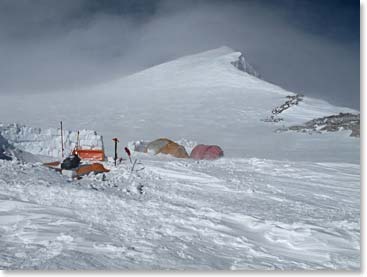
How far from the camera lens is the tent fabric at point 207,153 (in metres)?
5.58

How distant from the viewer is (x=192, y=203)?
353 cm

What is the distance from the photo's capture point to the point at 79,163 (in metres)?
4.37

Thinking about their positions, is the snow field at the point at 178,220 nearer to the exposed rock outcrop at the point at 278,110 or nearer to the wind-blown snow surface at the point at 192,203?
the wind-blown snow surface at the point at 192,203

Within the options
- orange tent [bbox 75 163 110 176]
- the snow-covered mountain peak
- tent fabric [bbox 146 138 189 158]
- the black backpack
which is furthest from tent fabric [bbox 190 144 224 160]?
the snow-covered mountain peak

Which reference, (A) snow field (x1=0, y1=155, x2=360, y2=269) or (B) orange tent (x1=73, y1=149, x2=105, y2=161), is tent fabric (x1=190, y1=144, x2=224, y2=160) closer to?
(A) snow field (x1=0, y1=155, x2=360, y2=269)

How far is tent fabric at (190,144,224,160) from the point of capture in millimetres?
5578

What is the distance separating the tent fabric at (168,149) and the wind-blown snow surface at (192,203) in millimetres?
153

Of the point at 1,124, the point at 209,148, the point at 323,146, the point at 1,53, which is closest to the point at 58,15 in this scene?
the point at 1,53

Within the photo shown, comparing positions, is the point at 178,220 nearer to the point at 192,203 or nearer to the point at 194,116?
the point at 192,203

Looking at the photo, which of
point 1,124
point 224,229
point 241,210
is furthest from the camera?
point 1,124

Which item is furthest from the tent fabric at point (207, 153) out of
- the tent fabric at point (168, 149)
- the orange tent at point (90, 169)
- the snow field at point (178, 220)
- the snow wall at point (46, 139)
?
the orange tent at point (90, 169)

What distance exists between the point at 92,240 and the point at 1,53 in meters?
2.21

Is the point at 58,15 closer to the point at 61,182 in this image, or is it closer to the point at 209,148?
the point at 61,182

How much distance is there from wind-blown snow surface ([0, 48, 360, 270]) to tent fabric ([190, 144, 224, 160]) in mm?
205
